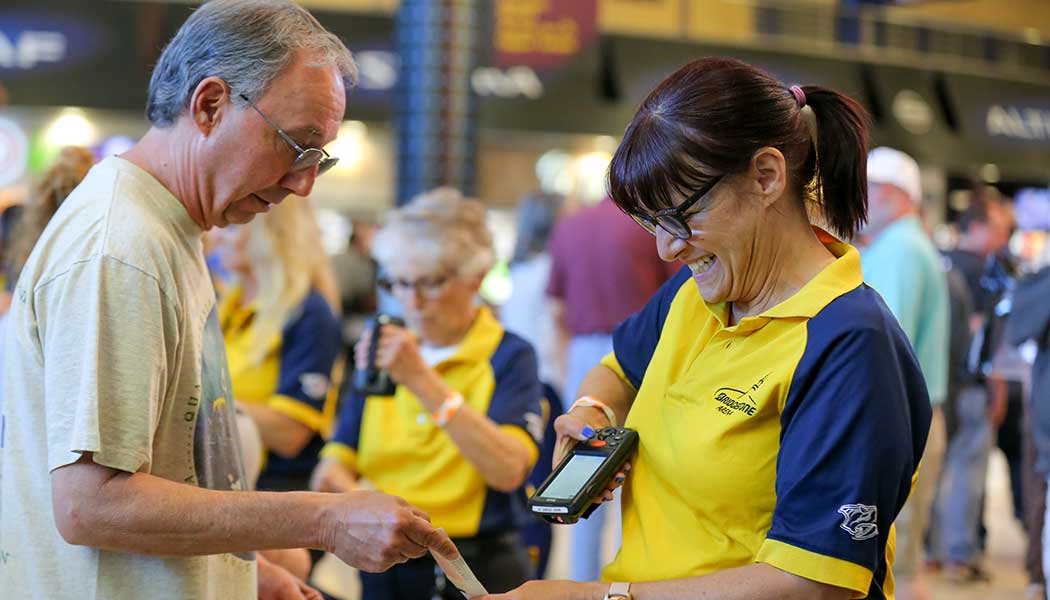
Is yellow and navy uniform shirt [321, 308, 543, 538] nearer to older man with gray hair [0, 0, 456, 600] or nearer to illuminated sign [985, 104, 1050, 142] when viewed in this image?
older man with gray hair [0, 0, 456, 600]

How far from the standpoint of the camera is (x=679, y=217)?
1.60 m

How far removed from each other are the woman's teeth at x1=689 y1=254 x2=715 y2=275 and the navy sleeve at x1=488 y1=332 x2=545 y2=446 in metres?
1.32

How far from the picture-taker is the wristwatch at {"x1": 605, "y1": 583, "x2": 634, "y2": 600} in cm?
162

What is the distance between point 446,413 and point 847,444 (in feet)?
4.68

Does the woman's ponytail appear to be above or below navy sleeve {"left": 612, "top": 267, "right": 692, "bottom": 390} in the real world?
above

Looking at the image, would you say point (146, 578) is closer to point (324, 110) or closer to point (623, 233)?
point (324, 110)

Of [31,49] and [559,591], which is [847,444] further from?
[31,49]

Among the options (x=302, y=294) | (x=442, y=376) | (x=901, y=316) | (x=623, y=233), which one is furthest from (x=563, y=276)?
(x=442, y=376)

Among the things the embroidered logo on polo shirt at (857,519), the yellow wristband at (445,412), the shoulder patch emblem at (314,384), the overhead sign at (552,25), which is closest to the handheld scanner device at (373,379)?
the yellow wristband at (445,412)

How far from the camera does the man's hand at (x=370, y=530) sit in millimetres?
1642

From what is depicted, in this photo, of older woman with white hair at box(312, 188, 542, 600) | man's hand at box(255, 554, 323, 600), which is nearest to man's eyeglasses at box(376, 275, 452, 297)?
older woman with white hair at box(312, 188, 542, 600)

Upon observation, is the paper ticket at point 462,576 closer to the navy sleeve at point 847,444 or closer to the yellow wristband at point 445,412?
the navy sleeve at point 847,444

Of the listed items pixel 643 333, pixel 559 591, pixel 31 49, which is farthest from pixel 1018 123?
pixel 559 591

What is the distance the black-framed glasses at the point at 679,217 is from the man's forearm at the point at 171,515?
593mm
